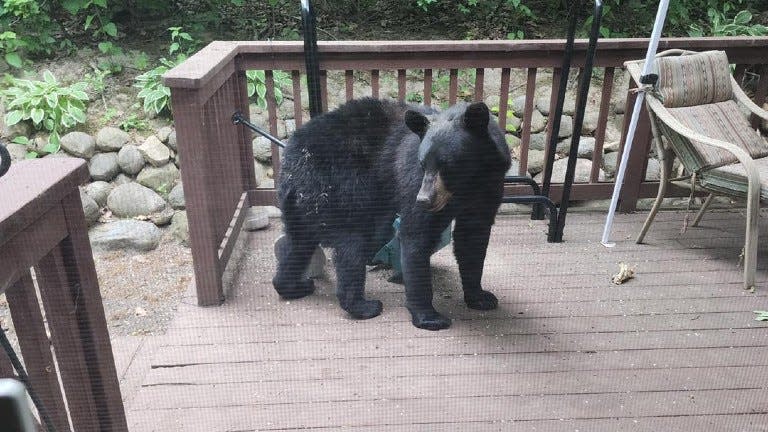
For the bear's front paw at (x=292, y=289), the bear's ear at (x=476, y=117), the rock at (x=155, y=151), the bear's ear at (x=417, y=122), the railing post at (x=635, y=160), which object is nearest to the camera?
the bear's ear at (x=476, y=117)

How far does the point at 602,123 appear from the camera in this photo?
2.57 metres

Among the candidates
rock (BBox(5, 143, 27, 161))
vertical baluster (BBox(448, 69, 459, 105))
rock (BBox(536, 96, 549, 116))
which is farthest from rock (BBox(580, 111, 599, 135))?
rock (BBox(5, 143, 27, 161))

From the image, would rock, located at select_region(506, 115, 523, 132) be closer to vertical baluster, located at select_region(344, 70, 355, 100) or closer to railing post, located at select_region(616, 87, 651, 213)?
railing post, located at select_region(616, 87, 651, 213)

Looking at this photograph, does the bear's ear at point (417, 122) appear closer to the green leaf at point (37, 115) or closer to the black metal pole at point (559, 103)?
the black metal pole at point (559, 103)

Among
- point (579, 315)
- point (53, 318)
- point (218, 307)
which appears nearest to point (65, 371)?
point (53, 318)

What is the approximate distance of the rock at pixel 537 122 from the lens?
8.41 ft

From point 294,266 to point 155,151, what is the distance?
3.57 feet

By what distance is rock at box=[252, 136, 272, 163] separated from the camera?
8.01 feet

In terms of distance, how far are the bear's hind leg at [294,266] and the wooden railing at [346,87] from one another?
0.23 m

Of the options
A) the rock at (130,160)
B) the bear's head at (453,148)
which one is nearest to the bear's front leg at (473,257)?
the bear's head at (453,148)

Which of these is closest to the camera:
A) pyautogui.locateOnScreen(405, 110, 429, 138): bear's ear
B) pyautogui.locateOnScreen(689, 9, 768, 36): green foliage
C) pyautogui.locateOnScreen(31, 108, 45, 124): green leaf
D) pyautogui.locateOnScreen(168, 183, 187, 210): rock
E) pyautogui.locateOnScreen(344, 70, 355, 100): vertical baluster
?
pyautogui.locateOnScreen(405, 110, 429, 138): bear's ear

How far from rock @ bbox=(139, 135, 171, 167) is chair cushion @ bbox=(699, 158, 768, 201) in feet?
7.51

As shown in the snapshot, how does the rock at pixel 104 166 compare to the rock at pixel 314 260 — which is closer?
the rock at pixel 314 260

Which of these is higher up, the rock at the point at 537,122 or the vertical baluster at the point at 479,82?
the vertical baluster at the point at 479,82
